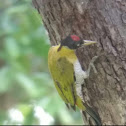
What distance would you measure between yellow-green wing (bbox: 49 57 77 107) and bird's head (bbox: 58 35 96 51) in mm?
161

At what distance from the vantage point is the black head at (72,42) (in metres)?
2.64

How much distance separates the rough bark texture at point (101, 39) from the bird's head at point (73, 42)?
0.06 metres

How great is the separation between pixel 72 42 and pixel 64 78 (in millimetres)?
320

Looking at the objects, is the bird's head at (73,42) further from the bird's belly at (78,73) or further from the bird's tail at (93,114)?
the bird's tail at (93,114)

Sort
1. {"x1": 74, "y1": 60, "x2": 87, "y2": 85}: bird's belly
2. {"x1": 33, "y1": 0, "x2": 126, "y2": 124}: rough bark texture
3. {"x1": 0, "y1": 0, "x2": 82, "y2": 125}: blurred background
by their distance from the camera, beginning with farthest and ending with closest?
{"x1": 0, "y1": 0, "x2": 82, "y2": 125}: blurred background
{"x1": 74, "y1": 60, "x2": 87, "y2": 85}: bird's belly
{"x1": 33, "y1": 0, "x2": 126, "y2": 124}: rough bark texture

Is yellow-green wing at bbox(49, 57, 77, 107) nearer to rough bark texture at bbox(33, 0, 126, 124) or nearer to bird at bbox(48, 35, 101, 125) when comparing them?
bird at bbox(48, 35, 101, 125)

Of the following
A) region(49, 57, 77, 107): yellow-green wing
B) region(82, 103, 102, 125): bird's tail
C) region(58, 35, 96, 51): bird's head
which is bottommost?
region(82, 103, 102, 125): bird's tail

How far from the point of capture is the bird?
2.72m

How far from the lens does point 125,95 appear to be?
2.56 m

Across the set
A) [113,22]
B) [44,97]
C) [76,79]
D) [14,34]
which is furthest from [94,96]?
[14,34]

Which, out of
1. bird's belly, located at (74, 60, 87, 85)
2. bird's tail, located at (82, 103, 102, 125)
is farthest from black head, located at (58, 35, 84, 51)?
bird's tail, located at (82, 103, 102, 125)

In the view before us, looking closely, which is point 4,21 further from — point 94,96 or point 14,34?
point 94,96

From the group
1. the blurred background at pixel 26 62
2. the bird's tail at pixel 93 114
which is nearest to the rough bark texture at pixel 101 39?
the bird's tail at pixel 93 114

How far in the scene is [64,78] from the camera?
280 cm
